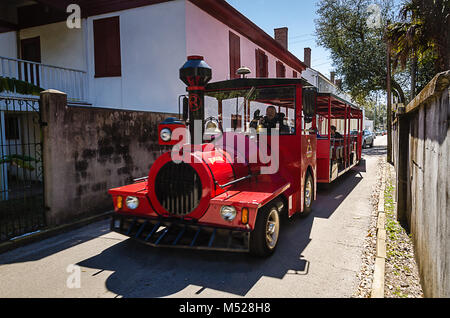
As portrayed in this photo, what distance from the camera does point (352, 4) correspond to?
21.6 m

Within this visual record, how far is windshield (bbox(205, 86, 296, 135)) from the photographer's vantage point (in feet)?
17.4

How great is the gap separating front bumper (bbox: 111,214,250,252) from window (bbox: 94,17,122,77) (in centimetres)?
793

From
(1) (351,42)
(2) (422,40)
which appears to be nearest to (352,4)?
(1) (351,42)

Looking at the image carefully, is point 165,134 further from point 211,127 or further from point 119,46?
point 119,46

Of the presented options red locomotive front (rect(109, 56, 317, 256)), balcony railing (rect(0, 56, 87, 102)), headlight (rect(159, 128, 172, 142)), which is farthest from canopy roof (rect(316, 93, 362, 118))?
balcony railing (rect(0, 56, 87, 102))

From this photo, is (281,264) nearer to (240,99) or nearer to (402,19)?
(240,99)

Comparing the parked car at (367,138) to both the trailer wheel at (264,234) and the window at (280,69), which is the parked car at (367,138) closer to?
the window at (280,69)

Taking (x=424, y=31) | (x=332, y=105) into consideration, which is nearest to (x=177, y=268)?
(x=332, y=105)

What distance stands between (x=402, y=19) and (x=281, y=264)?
15526 millimetres

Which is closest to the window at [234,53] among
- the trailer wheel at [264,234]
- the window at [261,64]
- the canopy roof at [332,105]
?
the window at [261,64]

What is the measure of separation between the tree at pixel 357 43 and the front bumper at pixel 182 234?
66.9 ft

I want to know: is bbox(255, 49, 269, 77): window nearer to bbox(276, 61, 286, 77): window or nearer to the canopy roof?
bbox(276, 61, 286, 77): window

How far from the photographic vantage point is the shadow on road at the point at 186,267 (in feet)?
11.0

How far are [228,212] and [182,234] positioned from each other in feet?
2.18
